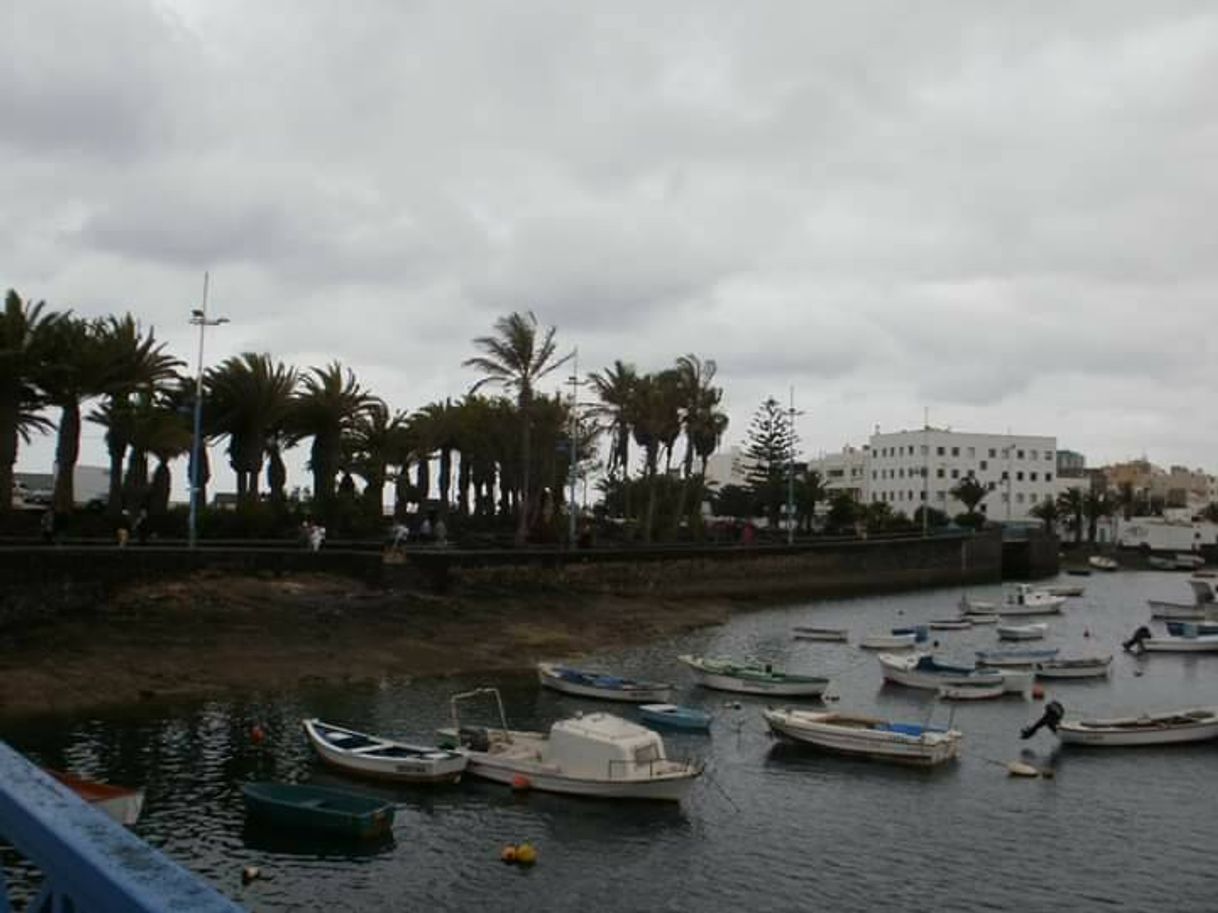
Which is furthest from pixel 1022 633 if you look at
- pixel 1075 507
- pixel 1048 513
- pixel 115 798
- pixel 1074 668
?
pixel 1048 513

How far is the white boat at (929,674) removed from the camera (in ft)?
158

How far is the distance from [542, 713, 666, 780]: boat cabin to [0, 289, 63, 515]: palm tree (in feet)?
128

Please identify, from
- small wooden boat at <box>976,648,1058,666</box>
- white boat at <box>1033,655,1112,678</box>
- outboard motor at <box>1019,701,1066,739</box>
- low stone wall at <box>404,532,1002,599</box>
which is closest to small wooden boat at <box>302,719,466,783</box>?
outboard motor at <box>1019,701,1066,739</box>

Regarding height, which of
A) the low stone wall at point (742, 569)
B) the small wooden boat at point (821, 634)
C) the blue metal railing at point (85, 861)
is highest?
the blue metal railing at point (85, 861)

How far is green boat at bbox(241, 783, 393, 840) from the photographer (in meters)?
24.9

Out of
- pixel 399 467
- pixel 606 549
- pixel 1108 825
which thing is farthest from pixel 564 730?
pixel 399 467

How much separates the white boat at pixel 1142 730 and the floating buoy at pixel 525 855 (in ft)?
70.4

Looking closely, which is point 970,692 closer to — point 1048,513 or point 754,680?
point 754,680

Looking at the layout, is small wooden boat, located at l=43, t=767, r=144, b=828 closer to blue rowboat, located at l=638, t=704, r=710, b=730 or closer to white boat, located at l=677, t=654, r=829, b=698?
blue rowboat, located at l=638, t=704, r=710, b=730

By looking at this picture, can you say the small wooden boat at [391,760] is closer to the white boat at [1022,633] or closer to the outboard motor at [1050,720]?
the outboard motor at [1050,720]

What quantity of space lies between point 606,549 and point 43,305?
3987 cm

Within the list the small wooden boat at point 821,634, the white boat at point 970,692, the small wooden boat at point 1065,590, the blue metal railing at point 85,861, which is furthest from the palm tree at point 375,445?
the blue metal railing at point 85,861

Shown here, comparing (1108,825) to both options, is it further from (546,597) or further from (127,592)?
(546,597)

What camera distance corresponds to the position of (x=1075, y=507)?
613 ft
